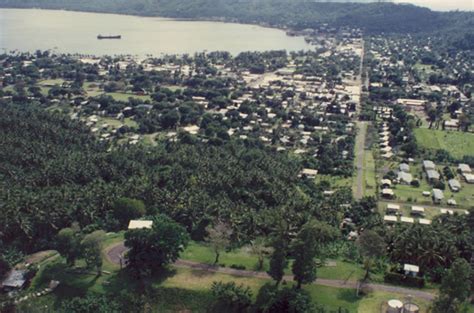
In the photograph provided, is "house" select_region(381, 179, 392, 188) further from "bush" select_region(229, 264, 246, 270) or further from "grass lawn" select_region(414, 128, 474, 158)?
"bush" select_region(229, 264, 246, 270)

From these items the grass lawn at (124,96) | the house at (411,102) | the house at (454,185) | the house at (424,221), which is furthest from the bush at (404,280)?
the grass lawn at (124,96)

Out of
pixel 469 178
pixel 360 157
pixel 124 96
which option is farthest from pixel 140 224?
pixel 124 96

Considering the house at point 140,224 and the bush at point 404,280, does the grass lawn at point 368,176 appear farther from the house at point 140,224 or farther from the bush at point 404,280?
the house at point 140,224

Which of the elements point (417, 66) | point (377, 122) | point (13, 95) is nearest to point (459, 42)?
point (417, 66)

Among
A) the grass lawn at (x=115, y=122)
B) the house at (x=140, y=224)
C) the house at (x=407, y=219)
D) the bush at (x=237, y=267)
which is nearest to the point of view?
the bush at (x=237, y=267)

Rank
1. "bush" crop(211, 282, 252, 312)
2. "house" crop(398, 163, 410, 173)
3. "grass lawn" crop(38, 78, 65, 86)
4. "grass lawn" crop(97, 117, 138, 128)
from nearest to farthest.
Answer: "bush" crop(211, 282, 252, 312) < "house" crop(398, 163, 410, 173) < "grass lawn" crop(97, 117, 138, 128) < "grass lawn" crop(38, 78, 65, 86)

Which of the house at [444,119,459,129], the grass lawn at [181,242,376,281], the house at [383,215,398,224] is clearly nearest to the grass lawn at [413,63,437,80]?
the house at [444,119,459,129]

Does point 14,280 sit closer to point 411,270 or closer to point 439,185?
point 411,270
